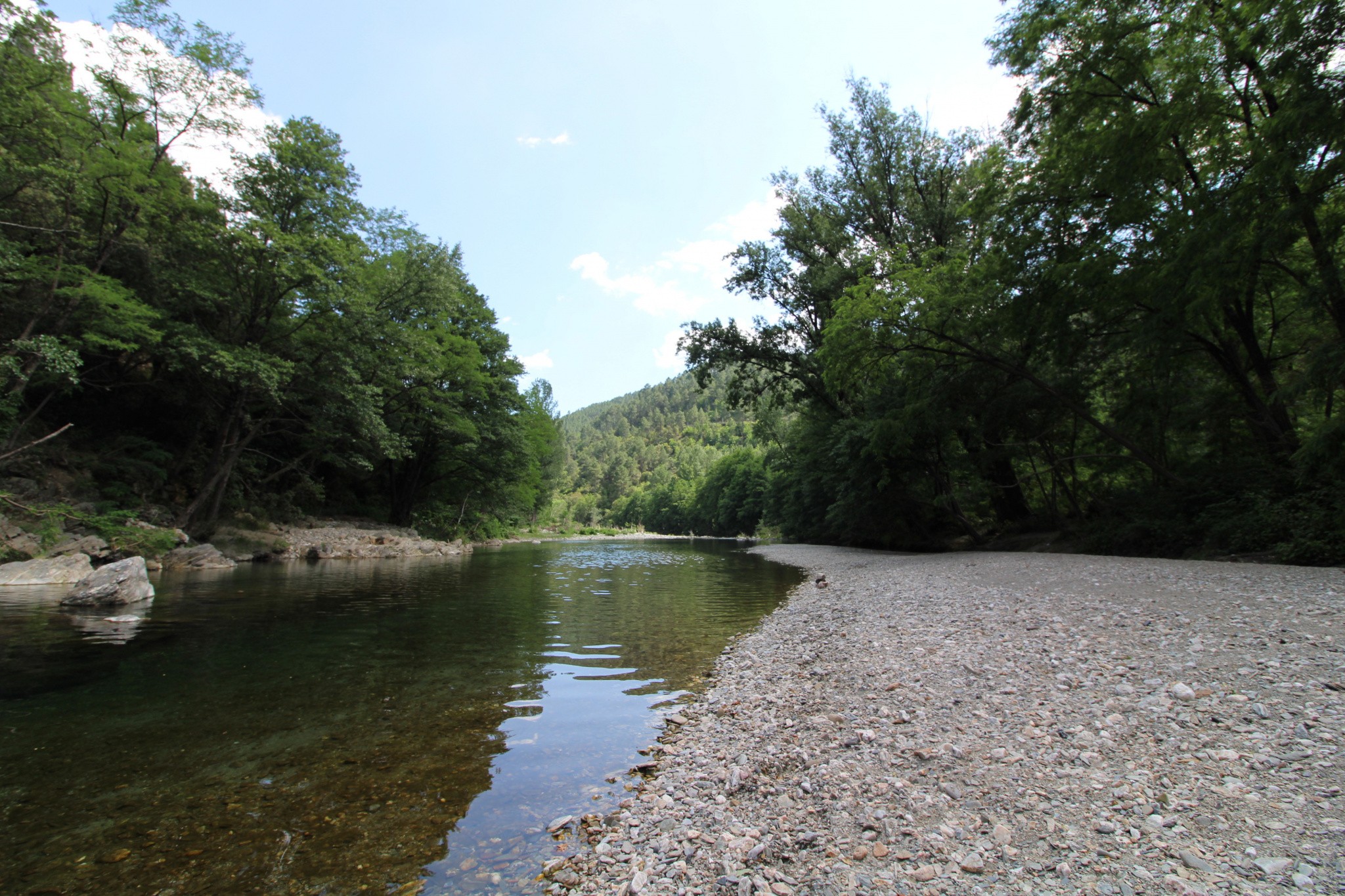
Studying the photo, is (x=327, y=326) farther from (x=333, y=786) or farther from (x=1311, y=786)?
(x=1311, y=786)

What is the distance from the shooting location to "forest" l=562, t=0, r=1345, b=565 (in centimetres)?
1059

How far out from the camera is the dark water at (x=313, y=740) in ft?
9.88

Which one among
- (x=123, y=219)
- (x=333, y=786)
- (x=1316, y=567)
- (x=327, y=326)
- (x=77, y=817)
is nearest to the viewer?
(x=77, y=817)

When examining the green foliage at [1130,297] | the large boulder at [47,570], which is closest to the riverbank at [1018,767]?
the green foliage at [1130,297]

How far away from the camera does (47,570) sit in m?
12.5

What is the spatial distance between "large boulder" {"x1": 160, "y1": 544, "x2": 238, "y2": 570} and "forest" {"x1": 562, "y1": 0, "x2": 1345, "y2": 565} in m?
21.3

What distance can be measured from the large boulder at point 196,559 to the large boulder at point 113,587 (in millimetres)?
6944

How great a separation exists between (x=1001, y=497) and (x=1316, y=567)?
15.1 m

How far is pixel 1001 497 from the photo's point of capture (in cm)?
2397

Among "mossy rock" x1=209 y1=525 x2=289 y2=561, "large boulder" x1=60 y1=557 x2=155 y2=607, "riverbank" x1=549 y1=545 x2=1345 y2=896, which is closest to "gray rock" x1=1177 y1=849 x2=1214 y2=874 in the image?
"riverbank" x1=549 y1=545 x2=1345 y2=896

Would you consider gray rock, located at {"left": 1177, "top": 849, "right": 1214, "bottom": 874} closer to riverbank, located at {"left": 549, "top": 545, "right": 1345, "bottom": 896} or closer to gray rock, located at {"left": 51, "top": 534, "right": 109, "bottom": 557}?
riverbank, located at {"left": 549, "top": 545, "right": 1345, "bottom": 896}

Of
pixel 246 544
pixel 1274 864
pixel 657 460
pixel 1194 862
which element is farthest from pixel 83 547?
pixel 657 460

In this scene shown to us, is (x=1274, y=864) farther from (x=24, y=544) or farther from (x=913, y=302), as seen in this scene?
(x=24, y=544)

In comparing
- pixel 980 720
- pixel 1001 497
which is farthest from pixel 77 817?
pixel 1001 497
